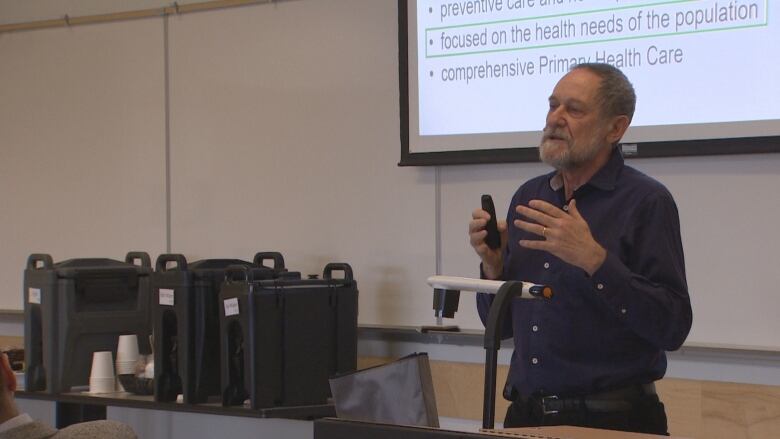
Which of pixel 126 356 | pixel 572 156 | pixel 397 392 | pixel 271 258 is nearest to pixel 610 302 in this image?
pixel 572 156

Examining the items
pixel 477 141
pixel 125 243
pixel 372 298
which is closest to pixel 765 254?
pixel 477 141

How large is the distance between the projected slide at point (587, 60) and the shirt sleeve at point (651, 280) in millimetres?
1137

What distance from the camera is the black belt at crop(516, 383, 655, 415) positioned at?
84.5 inches

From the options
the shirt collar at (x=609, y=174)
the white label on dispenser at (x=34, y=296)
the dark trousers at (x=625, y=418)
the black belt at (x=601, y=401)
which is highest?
the shirt collar at (x=609, y=174)

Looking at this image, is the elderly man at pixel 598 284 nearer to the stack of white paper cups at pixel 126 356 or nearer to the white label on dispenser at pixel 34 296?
the stack of white paper cups at pixel 126 356

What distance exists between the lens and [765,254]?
312 cm

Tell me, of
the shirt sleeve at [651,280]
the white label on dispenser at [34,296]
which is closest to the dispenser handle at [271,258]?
the white label on dispenser at [34,296]

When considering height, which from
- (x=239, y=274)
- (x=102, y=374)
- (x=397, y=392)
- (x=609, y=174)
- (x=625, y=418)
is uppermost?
(x=609, y=174)

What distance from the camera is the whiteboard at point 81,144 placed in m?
4.34

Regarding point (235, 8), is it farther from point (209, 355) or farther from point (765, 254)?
point (765, 254)

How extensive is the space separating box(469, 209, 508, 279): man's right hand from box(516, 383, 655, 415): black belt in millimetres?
308

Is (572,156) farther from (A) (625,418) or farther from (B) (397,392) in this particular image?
(B) (397,392)

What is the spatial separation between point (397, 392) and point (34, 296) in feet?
7.78

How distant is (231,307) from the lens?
3326 millimetres
